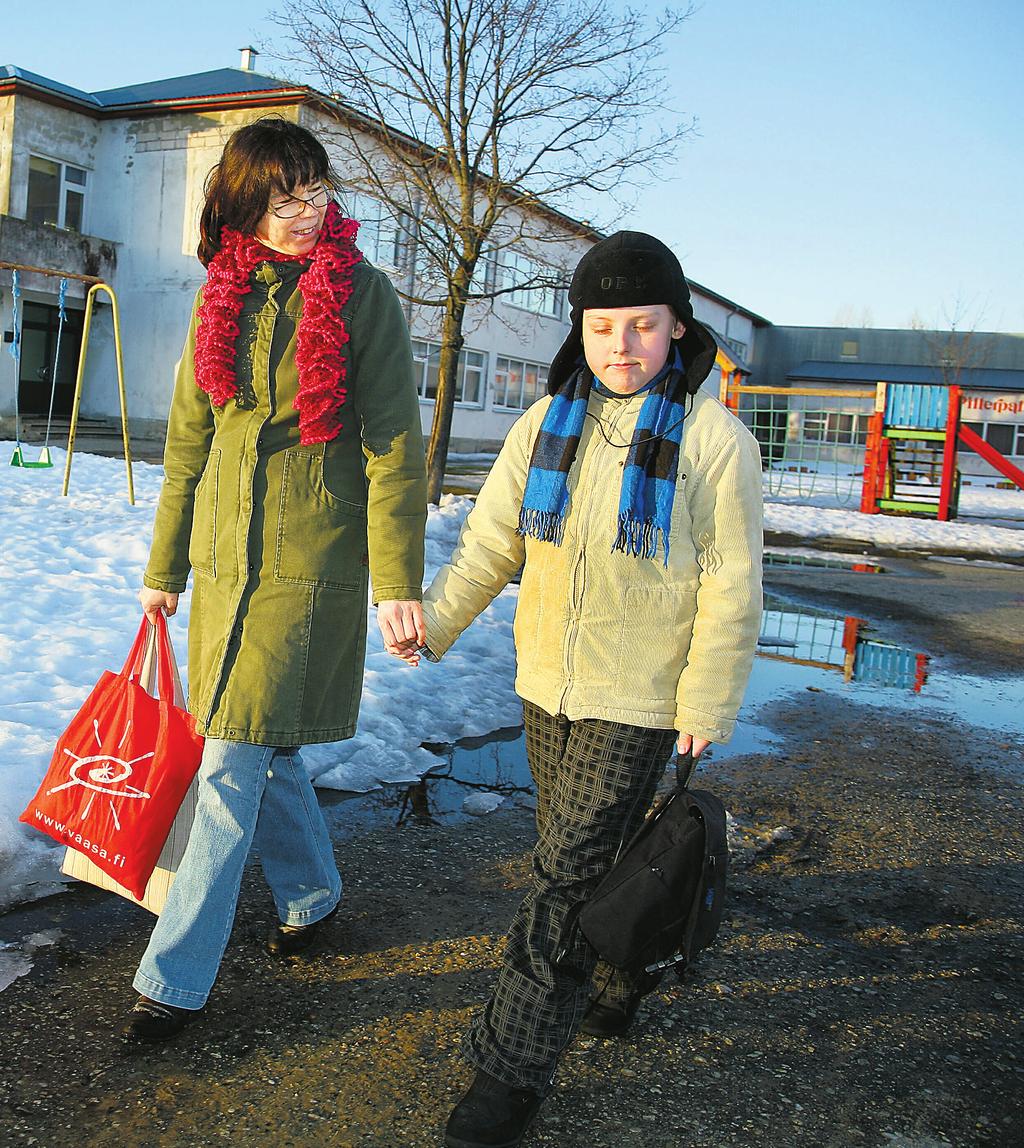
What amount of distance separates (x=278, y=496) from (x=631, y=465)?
2.87 feet

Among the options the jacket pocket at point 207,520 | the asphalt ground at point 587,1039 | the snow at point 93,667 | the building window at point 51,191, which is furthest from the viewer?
the building window at point 51,191

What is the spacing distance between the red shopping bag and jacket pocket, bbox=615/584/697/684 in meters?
1.13

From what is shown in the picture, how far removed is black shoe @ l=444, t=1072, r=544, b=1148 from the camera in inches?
89.1

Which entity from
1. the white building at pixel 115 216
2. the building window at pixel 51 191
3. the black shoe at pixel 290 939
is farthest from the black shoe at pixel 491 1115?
the building window at pixel 51 191

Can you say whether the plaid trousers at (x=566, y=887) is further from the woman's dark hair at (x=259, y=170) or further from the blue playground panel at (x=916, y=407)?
the blue playground panel at (x=916, y=407)

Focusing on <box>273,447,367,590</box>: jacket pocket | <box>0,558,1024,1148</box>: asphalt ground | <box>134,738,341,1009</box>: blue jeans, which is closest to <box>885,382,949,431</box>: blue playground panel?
<box>0,558,1024,1148</box>: asphalt ground

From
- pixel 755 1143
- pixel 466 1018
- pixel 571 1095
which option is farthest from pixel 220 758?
pixel 755 1143

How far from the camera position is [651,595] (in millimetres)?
2533

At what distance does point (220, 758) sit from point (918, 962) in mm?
2095

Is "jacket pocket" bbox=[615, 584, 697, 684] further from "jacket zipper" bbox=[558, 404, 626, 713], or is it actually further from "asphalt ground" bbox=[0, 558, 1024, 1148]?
"asphalt ground" bbox=[0, 558, 1024, 1148]

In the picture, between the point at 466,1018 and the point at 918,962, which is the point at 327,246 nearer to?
the point at 466,1018

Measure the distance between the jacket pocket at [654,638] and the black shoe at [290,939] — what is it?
1236 mm

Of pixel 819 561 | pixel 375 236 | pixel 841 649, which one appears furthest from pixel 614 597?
pixel 375 236

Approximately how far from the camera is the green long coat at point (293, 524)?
2.74 m
